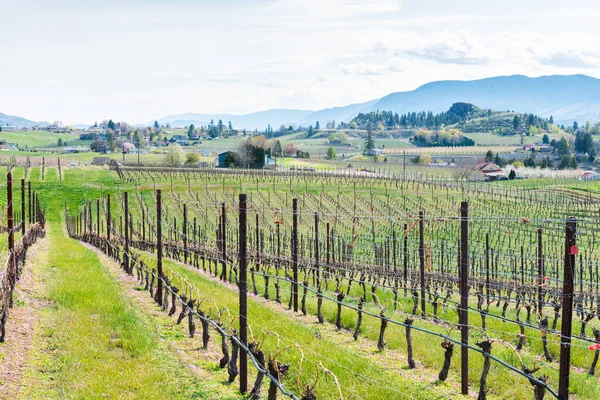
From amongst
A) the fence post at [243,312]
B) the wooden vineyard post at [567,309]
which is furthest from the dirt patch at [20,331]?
the wooden vineyard post at [567,309]

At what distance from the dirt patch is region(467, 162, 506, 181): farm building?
100902mm

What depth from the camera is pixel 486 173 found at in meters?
120

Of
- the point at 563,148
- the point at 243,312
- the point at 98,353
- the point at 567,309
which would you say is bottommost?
the point at 98,353

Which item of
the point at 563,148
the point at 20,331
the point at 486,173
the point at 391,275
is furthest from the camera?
the point at 563,148

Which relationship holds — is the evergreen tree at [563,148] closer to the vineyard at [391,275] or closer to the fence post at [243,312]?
the vineyard at [391,275]

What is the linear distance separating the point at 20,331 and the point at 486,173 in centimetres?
11279

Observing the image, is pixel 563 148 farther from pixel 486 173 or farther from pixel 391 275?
pixel 391 275

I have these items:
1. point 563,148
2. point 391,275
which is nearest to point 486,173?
point 563,148

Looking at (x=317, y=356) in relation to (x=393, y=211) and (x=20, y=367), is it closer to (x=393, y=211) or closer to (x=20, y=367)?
(x=20, y=367)

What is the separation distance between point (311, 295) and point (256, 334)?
782 cm

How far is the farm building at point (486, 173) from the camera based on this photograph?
381 ft

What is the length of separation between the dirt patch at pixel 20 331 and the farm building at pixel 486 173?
100902 mm

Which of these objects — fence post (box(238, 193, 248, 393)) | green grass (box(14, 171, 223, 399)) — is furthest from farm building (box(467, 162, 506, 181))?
fence post (box(238, 193, 248, 393))

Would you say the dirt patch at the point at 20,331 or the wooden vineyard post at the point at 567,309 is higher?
the wooden vineyard post at the point at 567,309
